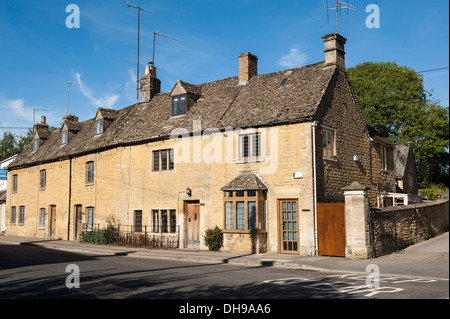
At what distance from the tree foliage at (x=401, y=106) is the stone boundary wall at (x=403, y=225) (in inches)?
764

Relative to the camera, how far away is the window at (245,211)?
61.3 feet

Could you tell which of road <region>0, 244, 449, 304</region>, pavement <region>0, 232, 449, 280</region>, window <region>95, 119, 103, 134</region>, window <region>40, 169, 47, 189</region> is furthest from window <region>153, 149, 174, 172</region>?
window <region>40, 169, 47, 189</region>

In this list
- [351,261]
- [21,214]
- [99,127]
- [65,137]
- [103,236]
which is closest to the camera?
[351,261]

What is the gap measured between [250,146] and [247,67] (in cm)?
609

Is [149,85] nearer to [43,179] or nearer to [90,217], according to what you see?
[90,217]

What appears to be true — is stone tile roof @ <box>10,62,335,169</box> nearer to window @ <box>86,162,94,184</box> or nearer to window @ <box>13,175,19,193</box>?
window @ <box>86,162,94,184</box>

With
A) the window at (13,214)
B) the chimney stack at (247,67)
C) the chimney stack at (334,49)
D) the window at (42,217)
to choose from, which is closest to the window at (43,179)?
the window at (42,217)

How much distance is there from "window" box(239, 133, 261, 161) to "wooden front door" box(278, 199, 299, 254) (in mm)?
2542

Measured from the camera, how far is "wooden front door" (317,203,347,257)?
1666cm

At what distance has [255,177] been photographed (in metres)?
19.2

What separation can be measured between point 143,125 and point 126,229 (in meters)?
6.22

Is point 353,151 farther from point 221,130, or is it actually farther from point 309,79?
Result: point 221,130

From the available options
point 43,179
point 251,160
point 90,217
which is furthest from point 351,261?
point 43,179

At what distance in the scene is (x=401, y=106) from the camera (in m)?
41.2
